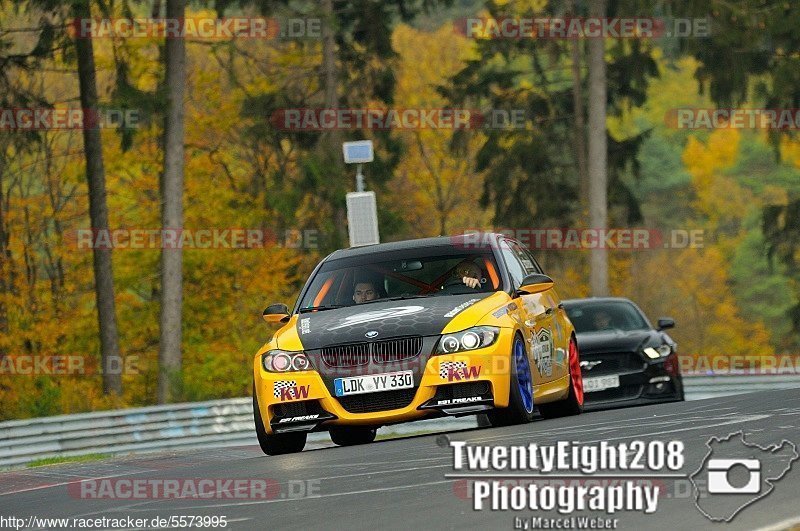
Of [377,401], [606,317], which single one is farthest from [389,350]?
[606,317]

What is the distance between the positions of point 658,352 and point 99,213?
21.0 m

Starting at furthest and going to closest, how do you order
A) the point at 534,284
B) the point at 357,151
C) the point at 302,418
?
the point at 357,151, the point at 534,284, the point at 302,418

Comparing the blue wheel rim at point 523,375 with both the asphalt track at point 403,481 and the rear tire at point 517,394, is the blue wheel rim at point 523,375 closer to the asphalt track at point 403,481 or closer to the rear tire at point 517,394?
the rear tire at point 517,394

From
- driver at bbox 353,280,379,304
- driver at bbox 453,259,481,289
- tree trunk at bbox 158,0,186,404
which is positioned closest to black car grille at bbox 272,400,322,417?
driver at bbox 353,280,379,304

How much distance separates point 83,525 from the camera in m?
8.93

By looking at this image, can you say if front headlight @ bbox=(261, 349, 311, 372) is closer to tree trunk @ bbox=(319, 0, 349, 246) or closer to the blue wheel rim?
the blue wheel rim

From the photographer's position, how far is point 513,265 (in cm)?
1502

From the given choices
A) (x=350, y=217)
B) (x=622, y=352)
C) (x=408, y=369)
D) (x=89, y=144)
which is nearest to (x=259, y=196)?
(x=89, y=144)

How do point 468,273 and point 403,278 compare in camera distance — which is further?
point 403,278

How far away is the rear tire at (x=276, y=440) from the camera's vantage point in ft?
44.6

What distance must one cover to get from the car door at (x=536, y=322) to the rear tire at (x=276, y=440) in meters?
2.07

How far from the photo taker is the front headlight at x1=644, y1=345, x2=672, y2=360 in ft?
65.4

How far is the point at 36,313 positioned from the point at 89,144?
955cm

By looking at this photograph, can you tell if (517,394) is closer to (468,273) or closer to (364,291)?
(468,273)
